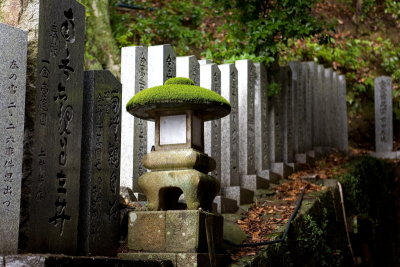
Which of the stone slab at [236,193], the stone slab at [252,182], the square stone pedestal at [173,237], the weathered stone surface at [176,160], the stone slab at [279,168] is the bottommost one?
the square stone pedestal at [173,237]

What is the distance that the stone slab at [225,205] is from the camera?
754 cm

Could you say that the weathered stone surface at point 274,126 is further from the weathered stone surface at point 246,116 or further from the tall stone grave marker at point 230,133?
the tall stone grave marker at point 230,133

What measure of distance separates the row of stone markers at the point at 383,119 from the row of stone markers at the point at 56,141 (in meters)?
10.4

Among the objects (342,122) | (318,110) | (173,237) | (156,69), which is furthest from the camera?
(342,122)

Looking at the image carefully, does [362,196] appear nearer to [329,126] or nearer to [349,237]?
[349,237]

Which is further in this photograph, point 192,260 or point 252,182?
point 252,182

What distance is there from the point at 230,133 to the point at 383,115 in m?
7.99

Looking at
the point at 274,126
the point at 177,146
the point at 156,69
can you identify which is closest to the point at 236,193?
the point at 156,69

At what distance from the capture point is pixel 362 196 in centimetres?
1059

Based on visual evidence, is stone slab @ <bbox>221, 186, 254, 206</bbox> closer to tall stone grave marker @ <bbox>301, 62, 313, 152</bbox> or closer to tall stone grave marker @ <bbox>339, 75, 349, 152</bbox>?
tall stone grave marker @ <bbox>301, 62, 313, 152</bbox>

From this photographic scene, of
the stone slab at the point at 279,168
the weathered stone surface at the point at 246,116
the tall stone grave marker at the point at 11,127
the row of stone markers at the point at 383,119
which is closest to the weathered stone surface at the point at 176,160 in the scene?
the tall stone grave marker at the point at 11,127

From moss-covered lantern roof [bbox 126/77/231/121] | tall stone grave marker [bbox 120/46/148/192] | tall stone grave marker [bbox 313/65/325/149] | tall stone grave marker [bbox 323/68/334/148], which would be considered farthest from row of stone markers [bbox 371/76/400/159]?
moss-covered lantern roof [bbox 126/77/231/121]

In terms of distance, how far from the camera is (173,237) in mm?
5324

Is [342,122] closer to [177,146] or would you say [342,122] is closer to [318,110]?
[318,110]
